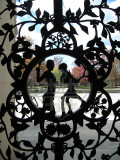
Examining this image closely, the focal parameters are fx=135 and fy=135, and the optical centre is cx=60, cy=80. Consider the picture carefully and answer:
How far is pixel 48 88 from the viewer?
112cm

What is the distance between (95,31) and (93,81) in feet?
1.34

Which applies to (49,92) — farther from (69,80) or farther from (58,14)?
(58,14)

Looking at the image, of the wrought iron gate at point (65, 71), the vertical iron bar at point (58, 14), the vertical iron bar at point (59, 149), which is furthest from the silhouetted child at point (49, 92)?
the vertical iron bar at point (58, 14)

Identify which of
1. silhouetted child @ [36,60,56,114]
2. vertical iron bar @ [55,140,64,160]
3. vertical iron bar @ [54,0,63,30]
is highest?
vertical iron bar @ [54,0,63,30]

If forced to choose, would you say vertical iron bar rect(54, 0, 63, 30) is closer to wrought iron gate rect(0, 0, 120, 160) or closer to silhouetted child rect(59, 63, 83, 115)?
wrought iron gate rect(0, 0, 120, 160)

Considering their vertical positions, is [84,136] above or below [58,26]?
below

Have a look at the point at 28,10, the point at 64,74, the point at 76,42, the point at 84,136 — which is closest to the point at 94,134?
the point at 84,136

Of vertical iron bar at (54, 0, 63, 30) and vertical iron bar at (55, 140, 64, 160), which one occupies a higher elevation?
vertical iron bar at (54, 0, 63, 30)

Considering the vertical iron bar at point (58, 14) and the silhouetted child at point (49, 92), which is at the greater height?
the vertical iron bar at point (58, 14)

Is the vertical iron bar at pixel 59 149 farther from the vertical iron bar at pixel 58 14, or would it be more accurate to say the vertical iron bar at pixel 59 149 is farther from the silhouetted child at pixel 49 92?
the vertical iron bar at pixel 58 14

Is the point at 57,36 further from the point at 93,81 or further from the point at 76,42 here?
the point at 93,81

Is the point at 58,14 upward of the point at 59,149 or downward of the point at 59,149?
upward

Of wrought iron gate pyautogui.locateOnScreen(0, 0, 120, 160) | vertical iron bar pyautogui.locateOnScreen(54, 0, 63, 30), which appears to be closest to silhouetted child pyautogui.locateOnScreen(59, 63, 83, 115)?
wrought iron gate pyautogui.locateOnScreen(0, 0, 120, 160)

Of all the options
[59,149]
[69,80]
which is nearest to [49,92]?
[69,80]
